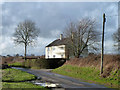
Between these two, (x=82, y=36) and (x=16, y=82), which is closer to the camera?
(x=16, y=82)

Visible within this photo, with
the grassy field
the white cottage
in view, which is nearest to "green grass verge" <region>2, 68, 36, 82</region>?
the grassy field

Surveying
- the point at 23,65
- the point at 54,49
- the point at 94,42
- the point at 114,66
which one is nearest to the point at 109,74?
the point at 114,66

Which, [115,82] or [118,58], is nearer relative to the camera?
[115,82]

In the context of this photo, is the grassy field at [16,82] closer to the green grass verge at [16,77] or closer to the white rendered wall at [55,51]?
the green grass verge at [16,77]

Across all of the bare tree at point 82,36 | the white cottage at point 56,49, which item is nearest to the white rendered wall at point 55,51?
the white cottage at point 56,49

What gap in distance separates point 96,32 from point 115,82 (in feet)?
60.2

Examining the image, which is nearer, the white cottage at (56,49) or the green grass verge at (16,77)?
the green grass verge at (16,77)

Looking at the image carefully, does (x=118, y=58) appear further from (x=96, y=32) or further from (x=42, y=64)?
(x=42, y=64)

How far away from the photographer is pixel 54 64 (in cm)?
3806

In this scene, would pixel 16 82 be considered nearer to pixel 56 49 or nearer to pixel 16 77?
pixel 16 77

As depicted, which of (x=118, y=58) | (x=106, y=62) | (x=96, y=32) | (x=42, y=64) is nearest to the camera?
(x=118, y=58)

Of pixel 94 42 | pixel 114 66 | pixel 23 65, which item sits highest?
pixel 94 42

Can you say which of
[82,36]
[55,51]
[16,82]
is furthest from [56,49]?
[16,82]

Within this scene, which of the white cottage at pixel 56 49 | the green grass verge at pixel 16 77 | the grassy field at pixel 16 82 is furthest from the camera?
the white cottage at pixel 56 49
